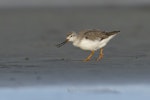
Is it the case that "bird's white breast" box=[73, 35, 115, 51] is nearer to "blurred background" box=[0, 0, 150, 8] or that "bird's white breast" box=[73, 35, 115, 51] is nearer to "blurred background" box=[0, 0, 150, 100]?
"blurred background" box=[0, 0, 150, 100]

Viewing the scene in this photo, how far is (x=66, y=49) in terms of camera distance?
53.0 ft

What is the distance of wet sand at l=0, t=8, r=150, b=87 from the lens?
499 inches

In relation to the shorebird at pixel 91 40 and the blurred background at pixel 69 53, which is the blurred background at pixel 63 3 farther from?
the shorebird at pixel 91 40

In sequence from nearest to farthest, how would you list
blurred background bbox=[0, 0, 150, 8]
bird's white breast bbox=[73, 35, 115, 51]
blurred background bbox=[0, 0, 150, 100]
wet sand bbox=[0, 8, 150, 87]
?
blurred background bbox=[0, 0, 150, 100] < wet sand bbox=[0, 8, 150, 87] < bird's white breast bbox=[73, 35, 115, 51] < blurred background bbox=[0, 0, 150, 8]

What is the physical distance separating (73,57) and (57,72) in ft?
6.03

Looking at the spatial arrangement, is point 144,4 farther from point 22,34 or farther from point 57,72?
point 57,72

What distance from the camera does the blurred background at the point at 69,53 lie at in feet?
38.8

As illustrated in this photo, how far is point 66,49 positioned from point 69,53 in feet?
2.04

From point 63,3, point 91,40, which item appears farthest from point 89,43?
point 63,3

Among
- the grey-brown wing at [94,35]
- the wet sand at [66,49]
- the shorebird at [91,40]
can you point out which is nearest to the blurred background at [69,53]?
the wet sand at [66,49]

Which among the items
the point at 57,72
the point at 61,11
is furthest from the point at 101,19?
the point at 57,72

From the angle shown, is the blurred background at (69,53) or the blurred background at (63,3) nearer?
the blurred background at (69,53)

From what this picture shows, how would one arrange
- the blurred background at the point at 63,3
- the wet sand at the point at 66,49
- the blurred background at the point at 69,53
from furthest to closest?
the blurred background at the point at 63,3
the wet sand at the point at 66,49
the blurred background at the point at 69,53

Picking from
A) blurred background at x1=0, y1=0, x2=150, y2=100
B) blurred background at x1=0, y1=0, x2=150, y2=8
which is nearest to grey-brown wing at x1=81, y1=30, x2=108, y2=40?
blurred background at x1=0, y1=0, x2=150, y2=100
